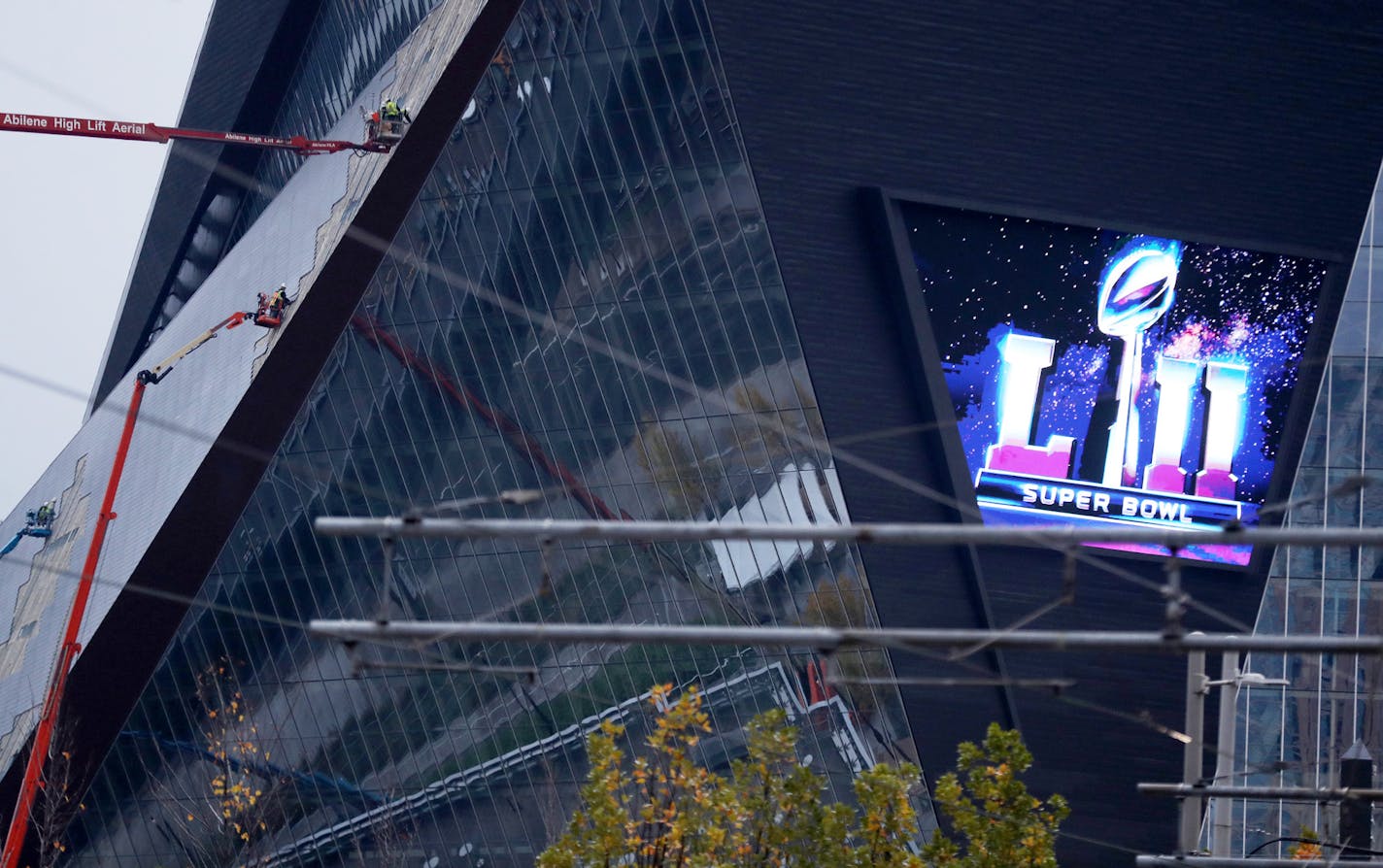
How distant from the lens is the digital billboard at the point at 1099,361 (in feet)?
104

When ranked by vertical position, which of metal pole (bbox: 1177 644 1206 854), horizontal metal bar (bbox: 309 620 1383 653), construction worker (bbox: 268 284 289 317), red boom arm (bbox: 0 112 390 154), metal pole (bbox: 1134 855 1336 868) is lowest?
metal pole (bbox: 1134 855 1336 868)

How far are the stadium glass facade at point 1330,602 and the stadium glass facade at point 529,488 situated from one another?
7.87 m

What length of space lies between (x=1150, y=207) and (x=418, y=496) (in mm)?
17651

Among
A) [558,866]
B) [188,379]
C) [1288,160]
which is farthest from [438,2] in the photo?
[558,866]

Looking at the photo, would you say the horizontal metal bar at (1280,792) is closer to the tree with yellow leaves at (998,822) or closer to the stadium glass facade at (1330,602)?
the tree with yellow leaves at (998,822)

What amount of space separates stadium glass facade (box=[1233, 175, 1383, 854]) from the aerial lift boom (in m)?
25.0

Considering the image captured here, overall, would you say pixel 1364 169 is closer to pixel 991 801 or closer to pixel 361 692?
pixel 991 801

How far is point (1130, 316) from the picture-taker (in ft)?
104

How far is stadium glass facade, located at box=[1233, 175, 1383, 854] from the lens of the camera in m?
33.2

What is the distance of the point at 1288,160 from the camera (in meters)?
31.3

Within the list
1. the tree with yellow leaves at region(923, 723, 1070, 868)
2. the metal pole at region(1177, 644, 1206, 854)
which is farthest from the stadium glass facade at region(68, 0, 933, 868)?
the tree with yellow leaves at region(923, 723, 1070, 868)

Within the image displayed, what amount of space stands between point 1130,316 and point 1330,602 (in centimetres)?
807

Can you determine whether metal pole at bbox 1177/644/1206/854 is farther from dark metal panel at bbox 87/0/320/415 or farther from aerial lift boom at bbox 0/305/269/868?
dark metal panel at bbox 87/0/320/415

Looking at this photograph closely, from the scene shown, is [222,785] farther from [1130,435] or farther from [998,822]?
[998,822]
